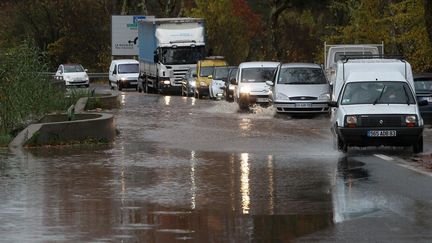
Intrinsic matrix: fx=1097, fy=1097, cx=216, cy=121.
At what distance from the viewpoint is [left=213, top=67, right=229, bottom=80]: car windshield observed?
48.9 m

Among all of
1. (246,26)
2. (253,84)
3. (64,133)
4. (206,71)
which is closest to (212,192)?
(64,133)

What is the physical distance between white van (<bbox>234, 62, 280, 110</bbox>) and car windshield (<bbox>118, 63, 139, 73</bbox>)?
86.0 ft

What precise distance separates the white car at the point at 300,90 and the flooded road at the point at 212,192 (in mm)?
7480

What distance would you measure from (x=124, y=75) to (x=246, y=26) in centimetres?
1250

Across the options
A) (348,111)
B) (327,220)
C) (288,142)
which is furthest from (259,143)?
(327,220)

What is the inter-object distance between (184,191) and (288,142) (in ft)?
30.2

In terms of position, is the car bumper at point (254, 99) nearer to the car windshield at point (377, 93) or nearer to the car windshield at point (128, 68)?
the car windshield at point (377, 93)

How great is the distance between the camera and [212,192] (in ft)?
51.4

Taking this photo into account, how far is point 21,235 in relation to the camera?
11.9 m

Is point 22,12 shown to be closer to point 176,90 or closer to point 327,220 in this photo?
point 176,90

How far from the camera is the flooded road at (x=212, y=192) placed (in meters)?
12.1

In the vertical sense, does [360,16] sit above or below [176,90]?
above

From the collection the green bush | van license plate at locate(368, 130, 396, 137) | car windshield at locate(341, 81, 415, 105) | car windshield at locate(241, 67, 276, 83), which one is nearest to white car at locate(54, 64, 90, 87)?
car windshield at locate(241, 67, 276, 83)

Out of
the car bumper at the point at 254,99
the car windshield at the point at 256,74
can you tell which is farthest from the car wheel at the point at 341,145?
the car windshield at the point at 256,74
